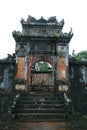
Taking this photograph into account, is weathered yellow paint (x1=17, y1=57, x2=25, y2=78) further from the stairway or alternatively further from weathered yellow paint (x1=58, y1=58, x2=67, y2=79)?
weathered yellow paint (x1=58, y1=58, x2=67, y2=79)

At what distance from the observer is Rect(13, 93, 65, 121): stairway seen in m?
12.2

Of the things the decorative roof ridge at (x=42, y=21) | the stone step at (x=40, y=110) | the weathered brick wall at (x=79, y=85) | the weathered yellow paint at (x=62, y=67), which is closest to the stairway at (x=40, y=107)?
the stone step at (x=40, y=110)

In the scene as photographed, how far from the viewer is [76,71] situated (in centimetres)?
1706

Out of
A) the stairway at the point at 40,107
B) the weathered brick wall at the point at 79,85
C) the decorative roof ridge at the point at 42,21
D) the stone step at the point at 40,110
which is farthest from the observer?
the decorative roof ridge at the point at 42,21

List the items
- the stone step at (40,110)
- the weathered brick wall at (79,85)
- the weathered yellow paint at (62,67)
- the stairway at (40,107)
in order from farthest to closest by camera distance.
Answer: the weathered yellow paint at (62,67), the weathered brick wall at (79,85), the stone step at (40,110), the stairway at (40,107)

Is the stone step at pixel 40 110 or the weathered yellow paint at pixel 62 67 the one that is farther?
the weathered yellow paint at pixel 62 67

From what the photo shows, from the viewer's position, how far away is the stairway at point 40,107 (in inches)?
479

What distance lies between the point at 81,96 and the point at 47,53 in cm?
464

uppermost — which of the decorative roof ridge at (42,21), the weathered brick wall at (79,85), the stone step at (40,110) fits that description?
the decorative roof ridge at (42,21)

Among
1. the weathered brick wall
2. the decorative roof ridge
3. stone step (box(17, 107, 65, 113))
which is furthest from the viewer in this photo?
the decorative roof ridge

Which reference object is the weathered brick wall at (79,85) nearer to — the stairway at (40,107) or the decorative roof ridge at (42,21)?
the stairway at (40,107)

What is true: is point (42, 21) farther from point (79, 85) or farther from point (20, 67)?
point (79, 85)

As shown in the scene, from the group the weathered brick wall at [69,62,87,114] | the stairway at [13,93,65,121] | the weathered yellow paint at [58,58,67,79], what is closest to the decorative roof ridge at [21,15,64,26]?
the weathered yellow paint at [58,58,67,79]

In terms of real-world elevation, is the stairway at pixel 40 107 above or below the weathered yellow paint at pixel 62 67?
below
